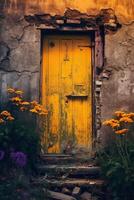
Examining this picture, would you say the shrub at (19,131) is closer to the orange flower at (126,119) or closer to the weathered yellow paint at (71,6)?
the orange flower at (126,119)

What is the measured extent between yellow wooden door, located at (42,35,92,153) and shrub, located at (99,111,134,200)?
2.47 feet

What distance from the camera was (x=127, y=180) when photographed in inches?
263

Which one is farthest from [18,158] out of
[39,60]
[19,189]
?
[39,60]

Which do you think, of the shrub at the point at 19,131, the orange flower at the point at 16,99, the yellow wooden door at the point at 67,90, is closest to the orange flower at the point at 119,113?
the yellow wooden door at the point at 67,90

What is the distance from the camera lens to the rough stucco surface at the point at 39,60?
8.00m

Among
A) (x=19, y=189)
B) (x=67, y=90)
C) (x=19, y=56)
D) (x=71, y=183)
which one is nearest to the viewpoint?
(x=19, y=189)

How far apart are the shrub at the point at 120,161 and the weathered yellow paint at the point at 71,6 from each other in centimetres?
185

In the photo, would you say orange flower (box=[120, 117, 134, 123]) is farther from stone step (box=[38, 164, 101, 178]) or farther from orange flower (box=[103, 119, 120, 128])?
stone step (box=[38, 164, 101, 178])

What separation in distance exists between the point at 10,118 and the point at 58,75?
1538 mm

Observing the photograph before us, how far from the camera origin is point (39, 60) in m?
8.05

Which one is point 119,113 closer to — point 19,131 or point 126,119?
point 126,119

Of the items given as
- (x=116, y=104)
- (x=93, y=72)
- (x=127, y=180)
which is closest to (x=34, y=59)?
(x=93, y=72)

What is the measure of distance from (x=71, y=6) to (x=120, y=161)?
9.46 feet

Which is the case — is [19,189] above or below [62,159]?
below
